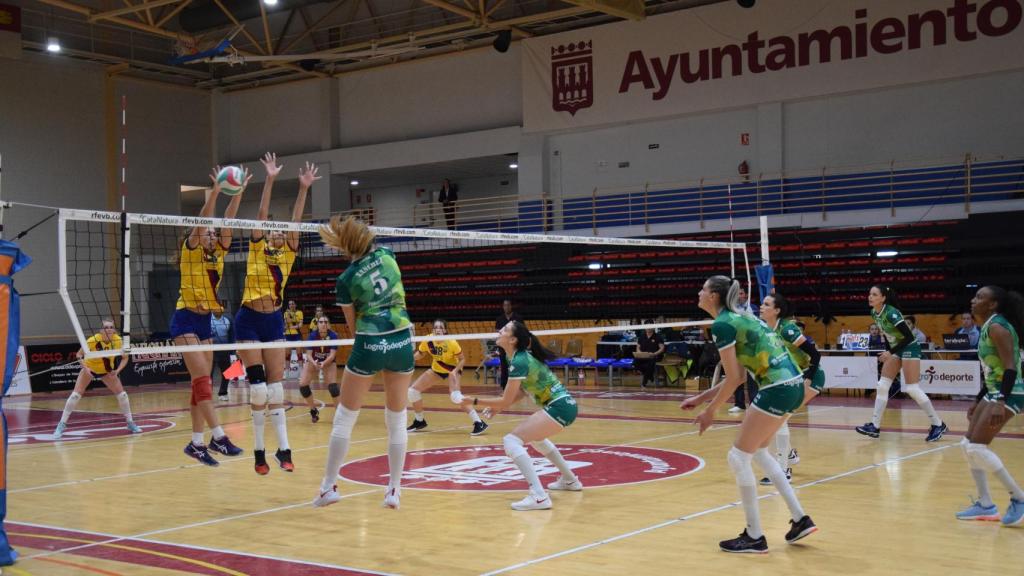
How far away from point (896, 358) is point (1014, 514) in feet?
17.5

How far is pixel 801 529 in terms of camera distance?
6094 mm

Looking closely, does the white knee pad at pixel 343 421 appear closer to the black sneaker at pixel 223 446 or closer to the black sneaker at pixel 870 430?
the black sneaker at pixel 223 446

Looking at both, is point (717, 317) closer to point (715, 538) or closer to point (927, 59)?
point (715, 538)

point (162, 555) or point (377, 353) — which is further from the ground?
point (377, 353)

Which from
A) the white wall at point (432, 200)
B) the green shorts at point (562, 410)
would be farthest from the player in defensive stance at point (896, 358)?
the white wall at point (432, 200)

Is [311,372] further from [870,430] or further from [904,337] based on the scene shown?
[904,337]

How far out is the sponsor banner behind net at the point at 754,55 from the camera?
21.0 m

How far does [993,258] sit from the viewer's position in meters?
A: 18.6

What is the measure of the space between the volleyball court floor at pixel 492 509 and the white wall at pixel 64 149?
619 inches

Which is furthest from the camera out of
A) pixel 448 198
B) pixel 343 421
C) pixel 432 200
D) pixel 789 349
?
pixel 432 200

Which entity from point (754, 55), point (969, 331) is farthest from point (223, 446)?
point (754, 55)

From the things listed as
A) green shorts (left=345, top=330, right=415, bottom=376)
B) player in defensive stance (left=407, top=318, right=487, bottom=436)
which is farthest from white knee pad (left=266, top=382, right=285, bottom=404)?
player in defensive stance (left=407, top=318, right=487, bottom=436)

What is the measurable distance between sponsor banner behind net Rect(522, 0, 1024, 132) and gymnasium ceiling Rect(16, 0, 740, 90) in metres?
0.88

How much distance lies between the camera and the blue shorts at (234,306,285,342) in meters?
8.00
